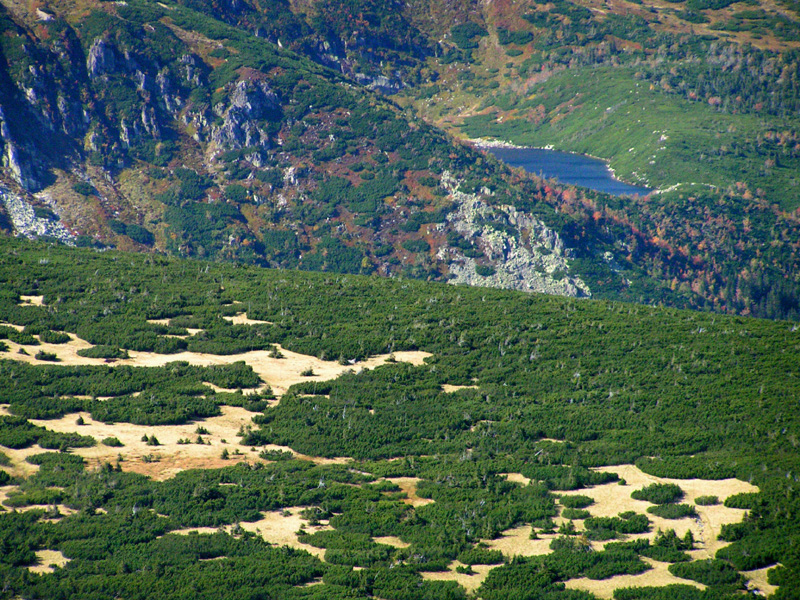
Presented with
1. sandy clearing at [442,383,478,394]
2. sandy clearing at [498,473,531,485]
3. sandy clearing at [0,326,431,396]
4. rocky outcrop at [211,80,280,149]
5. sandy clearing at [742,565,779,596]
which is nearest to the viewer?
sandy clearing at [742,565,779,596]

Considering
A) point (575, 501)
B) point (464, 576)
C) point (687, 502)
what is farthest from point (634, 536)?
point (464, 576)

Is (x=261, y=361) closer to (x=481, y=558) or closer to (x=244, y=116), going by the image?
(x=481, y=558)

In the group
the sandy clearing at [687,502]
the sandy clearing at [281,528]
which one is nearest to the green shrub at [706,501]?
the sandy clearing at [687,502]

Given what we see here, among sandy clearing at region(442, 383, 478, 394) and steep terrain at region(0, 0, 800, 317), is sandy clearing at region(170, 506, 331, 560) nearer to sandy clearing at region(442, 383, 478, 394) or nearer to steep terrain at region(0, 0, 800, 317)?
sandy clearing at region(442, 383, 478, 394)

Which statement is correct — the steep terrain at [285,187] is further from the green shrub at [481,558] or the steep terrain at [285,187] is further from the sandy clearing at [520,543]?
the green shrub at [481,558]

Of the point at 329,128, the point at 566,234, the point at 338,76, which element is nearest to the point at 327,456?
the point at 566,234

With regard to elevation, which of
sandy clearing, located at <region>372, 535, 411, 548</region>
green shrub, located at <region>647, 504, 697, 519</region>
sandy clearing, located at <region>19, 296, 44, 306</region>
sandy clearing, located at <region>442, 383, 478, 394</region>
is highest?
sandy clearing, located at <region>19, 296, 44, 306</region>

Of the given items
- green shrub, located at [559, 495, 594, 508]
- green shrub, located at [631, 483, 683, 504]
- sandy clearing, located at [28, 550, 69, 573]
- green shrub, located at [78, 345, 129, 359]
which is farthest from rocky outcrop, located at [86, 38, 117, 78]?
green shrub, located at [631, 483, 683, 504]
